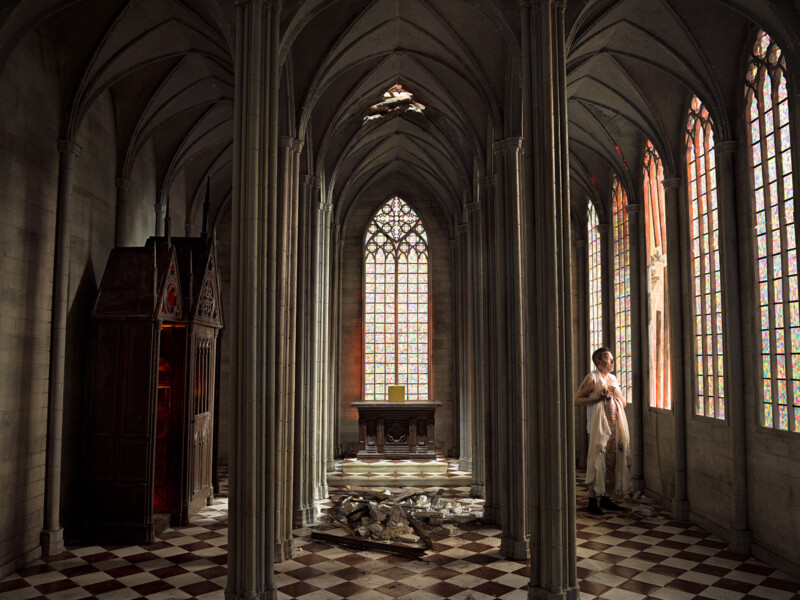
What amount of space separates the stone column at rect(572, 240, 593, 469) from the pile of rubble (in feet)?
17.2

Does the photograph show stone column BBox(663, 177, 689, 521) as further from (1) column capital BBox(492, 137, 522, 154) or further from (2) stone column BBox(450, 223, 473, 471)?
(2) stone column BBox(450, 223, 473, 471)

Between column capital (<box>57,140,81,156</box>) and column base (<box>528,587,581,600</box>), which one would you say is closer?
column base (<box>528,587,581,600</box>)

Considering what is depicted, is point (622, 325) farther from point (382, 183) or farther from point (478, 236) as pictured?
point (382, 183)

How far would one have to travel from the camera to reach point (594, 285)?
50.6 feet

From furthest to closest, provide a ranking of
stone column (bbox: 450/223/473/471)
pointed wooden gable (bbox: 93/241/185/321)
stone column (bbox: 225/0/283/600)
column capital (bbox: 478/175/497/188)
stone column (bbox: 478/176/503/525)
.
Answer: stone column (bbox: 450/223/473/471) < column capital (bbox: 478/175/497/188) < stone column (bbox: 478/176/503/525) < pointed wooden gable (bbox: 93/241/185/321) < stone column (bbox: 225/0/283/600)

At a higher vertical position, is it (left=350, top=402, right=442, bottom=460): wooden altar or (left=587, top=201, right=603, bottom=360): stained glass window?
(left=587, top=201, right=603, bottom=360): stained glass window

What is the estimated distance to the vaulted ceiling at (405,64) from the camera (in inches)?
310

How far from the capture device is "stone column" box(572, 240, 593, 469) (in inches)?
609

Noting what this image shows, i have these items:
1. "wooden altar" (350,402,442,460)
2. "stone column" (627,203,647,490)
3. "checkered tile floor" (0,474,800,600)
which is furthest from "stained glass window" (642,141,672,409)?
"wooden altar" (350,402,442,460)

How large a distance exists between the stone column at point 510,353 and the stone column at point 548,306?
1820 mm

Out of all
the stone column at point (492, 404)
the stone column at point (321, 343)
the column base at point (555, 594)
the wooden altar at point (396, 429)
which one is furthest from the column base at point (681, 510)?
the wooden altar at point (396, 429)

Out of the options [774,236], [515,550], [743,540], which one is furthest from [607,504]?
[774,236]

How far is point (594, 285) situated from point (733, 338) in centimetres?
696

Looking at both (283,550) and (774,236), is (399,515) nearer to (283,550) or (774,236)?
(283,550)
